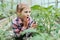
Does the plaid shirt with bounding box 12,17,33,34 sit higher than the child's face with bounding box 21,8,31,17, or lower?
lower

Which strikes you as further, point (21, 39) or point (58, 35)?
point (21, 39)

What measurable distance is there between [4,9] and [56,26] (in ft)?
1.77

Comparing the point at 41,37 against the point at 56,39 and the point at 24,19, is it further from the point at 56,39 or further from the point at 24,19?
the point at 24,19

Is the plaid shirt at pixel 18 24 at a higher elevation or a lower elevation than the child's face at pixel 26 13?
lower

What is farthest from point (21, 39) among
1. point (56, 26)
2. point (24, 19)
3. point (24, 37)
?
point (56, 26)

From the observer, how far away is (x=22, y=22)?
1.63 metres

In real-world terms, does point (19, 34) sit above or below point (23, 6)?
below

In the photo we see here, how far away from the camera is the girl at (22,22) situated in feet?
5.14

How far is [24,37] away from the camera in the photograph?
1.57m

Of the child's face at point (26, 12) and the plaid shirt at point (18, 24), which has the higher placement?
the child's face at point (26, 12)

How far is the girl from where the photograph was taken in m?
1.57

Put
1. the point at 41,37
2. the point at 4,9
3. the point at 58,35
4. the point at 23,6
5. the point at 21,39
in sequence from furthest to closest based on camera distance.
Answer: the point at 4,9 → the point at 23,6 → the point at 21,39 → the point at 58,35 → the point at 41,37

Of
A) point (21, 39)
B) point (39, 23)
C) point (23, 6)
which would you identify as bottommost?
point (21, 39)

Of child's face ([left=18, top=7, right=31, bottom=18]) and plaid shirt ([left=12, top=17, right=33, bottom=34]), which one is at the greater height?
child's face ([left=18, top=7, right=31, bottom=18])
